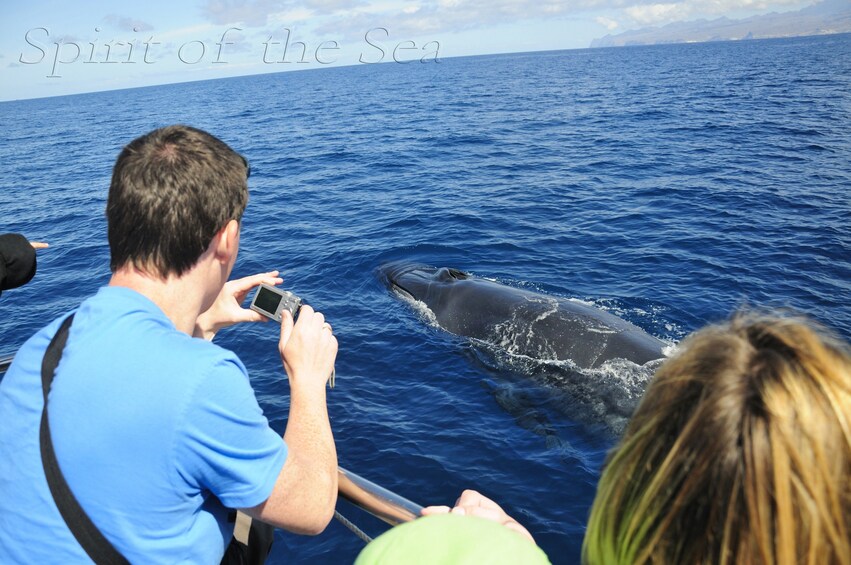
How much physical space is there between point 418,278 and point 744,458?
35.8 ft

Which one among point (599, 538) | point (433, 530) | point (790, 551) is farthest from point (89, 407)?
point (790, 551)

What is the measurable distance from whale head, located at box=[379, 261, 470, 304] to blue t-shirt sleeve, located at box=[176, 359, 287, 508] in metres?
9.01

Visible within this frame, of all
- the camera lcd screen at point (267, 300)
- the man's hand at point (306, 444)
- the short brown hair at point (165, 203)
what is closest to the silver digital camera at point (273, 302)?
the camera lcd screen at point (267, 300)

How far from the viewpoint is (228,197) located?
2527mm

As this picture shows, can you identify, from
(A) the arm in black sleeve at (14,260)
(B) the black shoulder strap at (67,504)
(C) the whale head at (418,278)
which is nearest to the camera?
(B) the black shoulder strap at (67,504)

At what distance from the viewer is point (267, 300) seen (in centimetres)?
344

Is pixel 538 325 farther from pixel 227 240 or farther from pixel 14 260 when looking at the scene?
pixel 227 240

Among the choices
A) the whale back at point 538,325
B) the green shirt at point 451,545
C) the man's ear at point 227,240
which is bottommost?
the whale back at point 538,325

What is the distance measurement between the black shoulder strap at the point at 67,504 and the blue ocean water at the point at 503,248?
4343 millimetres

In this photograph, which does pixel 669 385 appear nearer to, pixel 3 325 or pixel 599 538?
pixel 599 538

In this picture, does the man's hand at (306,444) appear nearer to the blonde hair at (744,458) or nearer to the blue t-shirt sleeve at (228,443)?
the blue t-shirt sleeve at (228,443)

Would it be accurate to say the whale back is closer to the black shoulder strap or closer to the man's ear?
the man's ear

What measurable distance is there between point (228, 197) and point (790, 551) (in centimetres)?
216

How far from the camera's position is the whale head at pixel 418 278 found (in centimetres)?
1145
